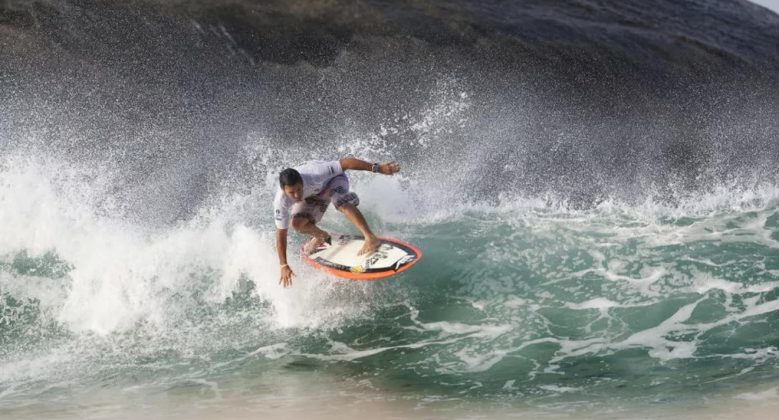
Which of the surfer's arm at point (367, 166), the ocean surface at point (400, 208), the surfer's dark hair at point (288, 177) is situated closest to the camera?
the ocean surface at point (400, 208)

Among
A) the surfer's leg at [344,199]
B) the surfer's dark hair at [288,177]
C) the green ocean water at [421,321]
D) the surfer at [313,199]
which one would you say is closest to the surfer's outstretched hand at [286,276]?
the surfer at [313,199]

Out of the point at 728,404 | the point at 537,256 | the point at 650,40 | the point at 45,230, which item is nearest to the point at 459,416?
the point at 728,404

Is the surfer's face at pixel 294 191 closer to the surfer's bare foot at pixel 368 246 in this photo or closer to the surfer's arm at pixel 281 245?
the surfer's arm at pixel 281 245

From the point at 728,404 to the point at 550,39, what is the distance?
49.7 ft

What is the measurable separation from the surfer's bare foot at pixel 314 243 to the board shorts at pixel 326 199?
378 millimetres

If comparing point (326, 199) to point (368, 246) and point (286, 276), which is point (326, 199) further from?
point (286, 276)

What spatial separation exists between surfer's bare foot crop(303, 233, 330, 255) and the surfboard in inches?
1.6

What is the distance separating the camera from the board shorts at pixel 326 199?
8750 mm

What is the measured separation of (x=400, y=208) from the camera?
11875mm

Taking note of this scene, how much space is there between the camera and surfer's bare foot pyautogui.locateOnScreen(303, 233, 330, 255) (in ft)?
30.4

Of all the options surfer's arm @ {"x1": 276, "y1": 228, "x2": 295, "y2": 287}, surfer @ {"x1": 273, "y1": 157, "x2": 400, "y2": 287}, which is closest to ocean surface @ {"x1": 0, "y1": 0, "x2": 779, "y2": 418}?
surfer @ {"x1": 273, "y1": 157, "x2": 400, "y2": 287}

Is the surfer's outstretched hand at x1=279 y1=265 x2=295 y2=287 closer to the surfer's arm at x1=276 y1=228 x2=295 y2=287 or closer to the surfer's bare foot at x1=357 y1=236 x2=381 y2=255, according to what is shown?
the surfer's arm at x1=276 y1=228 x2=295 y2=287

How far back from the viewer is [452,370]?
24.7ft

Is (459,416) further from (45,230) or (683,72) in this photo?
(683,72)
